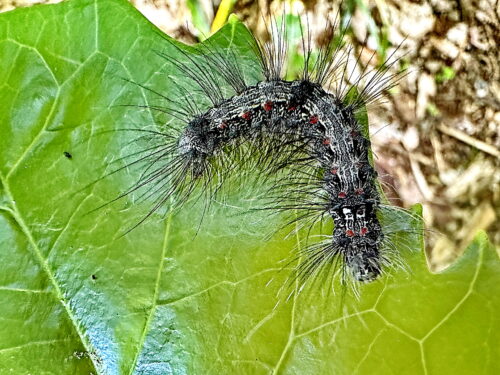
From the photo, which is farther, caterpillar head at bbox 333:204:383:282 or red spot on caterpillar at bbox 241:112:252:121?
red spot on caterpillar at bbox 241:112:252:121

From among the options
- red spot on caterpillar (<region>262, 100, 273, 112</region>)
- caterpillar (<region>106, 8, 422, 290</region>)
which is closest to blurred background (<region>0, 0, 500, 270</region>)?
caterpillar (<region>106, 8, 422, 290</region>)

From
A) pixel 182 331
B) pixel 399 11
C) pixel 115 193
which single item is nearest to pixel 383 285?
pixel 182 331

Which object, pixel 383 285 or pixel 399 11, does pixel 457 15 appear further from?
pixel 383 285

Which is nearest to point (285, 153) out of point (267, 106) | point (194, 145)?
point (267, 106)

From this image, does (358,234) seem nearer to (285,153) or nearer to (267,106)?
(285,153)

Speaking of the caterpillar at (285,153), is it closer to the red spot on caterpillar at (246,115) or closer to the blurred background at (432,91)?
the red spot on caterpillar at (246,115)

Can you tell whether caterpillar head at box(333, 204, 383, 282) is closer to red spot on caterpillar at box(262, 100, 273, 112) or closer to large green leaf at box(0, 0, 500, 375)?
large green leaf at box(0, 0, 500, 375)
